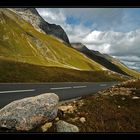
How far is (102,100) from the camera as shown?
1538cm

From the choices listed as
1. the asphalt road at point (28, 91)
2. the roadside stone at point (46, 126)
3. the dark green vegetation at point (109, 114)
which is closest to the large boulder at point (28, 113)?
the roadside stone at point (46, 126)

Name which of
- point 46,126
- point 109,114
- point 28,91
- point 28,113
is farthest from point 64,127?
point 28,91

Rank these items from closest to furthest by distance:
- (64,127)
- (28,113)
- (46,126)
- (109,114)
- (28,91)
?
(28,113), (64,127), (46,126), (109,114), (28,91)

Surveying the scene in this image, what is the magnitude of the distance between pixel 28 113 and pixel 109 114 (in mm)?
3514

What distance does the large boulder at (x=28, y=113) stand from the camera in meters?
9.99

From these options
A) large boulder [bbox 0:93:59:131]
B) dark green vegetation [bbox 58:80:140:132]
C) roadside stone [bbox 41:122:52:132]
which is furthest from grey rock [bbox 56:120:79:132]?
dark green vegetation [bbox 58:80:140:132]

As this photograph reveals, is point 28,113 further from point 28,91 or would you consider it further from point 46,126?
point 28,91

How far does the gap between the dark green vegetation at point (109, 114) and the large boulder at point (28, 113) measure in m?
0.99

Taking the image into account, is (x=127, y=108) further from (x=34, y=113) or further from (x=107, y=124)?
(x=34, y=113)

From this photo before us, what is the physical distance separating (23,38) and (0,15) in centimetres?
2109

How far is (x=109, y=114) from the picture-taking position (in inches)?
497

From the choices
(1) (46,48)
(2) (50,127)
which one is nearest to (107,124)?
(2) (50,127)

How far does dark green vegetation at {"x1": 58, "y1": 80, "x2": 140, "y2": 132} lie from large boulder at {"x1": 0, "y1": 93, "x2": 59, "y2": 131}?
3.26 ft
